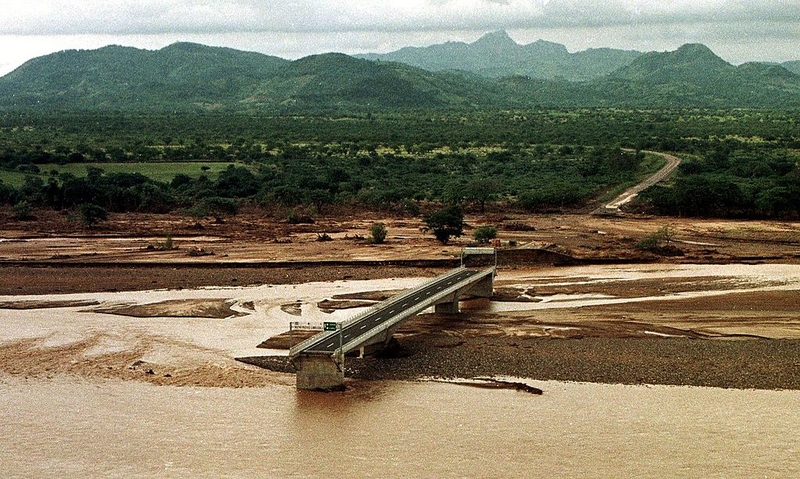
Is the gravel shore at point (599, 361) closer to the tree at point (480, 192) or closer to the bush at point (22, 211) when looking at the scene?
the tree at point (480, 192)

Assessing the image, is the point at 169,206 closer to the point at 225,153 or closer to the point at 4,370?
the point at 225,153

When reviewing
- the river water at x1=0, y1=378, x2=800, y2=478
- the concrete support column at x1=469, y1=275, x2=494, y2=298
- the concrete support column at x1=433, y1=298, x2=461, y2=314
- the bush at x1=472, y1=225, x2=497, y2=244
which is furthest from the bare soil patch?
the bush at x1=472, y1=225, x2=497, y2=244

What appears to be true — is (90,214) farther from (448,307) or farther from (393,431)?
(393,431)

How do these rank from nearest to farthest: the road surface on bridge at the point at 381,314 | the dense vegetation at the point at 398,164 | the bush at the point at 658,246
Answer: the road surface on bridge at the point at 381,314 < the bush at the point at 658,246 < the dense vegetation at the point at 398,164

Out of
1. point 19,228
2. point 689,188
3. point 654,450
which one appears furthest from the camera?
point 689,188

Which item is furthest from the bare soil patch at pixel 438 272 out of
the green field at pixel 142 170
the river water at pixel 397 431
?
the green field at pixel 142 170

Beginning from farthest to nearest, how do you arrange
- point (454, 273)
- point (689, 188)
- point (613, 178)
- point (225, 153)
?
point (225, 153)
point (613, 178)
point (689, 188)
point (454, 273)

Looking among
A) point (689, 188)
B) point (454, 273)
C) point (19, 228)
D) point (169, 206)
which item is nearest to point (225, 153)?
point (169, 206)

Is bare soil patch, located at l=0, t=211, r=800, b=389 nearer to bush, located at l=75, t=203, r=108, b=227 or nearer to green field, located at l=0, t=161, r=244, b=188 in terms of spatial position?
bush, located at l=75, t=203, r=108, b=227
